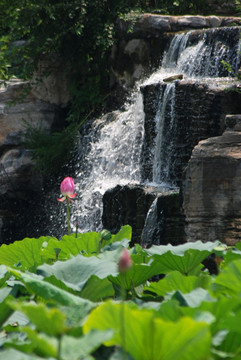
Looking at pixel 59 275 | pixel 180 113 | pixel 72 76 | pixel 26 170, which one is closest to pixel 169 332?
pixel 59 275

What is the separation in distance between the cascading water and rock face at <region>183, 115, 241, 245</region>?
11.3 feet

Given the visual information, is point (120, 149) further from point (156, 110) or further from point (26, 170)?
point (26, 170)

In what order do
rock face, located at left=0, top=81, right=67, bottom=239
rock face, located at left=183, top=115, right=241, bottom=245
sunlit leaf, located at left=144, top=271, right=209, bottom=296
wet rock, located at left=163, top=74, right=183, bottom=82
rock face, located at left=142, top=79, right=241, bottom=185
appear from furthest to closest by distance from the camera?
rock face, located at left=0, top=81, right=67, bottom=239 < wet rock, located at left=163, top=74, right=183, bottom=82 < rock face, located at left=142, top=79, right=241, bottom=185 < rock face, located at left=183, top=115, right=241, bottom=245 < sunlit leaf, located at left=144, top=271, right=209, bottom=296

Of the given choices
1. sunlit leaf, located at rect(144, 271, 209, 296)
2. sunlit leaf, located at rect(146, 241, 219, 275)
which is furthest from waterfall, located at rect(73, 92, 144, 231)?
sunlit leaf, located at rect(144, 271, 209, 296)

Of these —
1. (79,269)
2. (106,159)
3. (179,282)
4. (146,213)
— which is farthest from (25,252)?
(106,159)

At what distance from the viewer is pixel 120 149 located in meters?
9.21

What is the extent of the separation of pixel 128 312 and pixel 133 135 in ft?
27.5

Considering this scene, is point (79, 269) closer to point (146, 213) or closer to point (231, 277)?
point (231, 277)

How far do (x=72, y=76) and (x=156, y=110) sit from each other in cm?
354

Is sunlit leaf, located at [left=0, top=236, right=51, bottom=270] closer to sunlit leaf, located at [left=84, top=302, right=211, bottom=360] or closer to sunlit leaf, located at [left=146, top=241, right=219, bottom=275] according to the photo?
sunlit leaf, located at [left=146, top=241, right=219, bottom=275]

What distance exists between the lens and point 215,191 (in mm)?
4129

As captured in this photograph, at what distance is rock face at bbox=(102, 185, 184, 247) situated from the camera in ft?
19.0

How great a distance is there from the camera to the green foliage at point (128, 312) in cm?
79

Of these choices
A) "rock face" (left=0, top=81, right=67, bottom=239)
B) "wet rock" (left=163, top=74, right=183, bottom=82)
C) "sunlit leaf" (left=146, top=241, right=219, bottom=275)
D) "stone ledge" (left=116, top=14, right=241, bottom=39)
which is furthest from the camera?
"rock face" (left=0, top=81, right=67, bottom=239)
